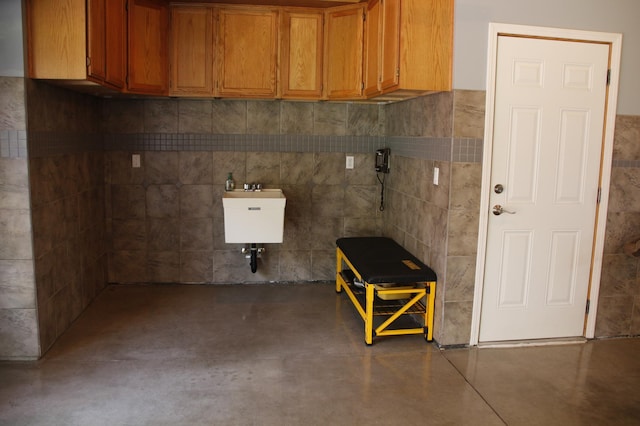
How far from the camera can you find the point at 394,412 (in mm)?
2684

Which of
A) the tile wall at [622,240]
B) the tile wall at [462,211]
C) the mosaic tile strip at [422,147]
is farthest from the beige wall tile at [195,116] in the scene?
the tile wall at [622,240]

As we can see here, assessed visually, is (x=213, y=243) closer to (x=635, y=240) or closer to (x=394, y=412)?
(x=394, y=412)

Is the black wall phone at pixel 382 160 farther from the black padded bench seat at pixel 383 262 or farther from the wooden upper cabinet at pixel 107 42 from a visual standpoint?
the wooden upper cabinet at pixel 107 42

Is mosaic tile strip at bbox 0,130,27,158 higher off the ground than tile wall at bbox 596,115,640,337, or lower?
higher

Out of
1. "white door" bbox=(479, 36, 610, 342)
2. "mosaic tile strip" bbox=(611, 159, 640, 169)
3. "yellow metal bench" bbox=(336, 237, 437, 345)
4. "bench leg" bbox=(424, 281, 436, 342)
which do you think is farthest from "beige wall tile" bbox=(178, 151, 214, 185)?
"mosaic tile strip" bbox=(611, 159, 640, 169)

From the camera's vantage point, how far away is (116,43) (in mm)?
3594

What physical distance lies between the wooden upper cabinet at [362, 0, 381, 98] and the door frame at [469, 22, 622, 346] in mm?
832

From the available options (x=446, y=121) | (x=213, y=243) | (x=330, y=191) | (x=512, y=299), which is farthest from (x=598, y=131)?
(x=213, y=243)

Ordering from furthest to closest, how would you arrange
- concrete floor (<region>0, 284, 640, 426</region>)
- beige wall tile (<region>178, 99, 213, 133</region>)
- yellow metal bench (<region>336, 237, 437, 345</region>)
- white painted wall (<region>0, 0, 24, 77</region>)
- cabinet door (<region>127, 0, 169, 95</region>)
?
beige wall tile (<region>178, 99, 213, 133</region>)
cabinet door (<region>127, 0, 169, 95</region>)
yellow metal bench (<region>336, 237, 437, 345</region>)
white painted wall (<region>0, 0, 24, 77</region>)
concrete floor (<region>0, 284, 640, 426</region>)

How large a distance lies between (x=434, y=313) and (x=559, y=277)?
3.01 feet

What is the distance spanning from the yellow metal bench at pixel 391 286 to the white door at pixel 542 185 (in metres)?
0.40

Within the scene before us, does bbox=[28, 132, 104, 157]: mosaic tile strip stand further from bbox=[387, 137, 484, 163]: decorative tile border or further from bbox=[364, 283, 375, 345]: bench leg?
bbox=[387, 137, 484, 163]: decorative tile border

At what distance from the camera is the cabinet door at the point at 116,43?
135 inches

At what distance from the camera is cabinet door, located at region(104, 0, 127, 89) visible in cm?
344
